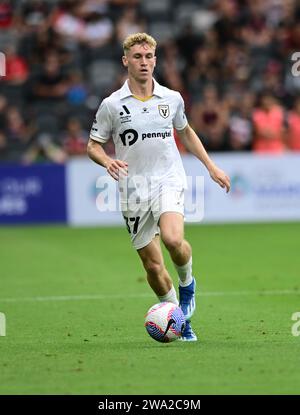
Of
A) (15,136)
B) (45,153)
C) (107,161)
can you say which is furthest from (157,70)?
(107,161)

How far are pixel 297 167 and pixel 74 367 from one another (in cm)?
1497

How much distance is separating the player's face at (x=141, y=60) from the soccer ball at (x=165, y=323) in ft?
6.61

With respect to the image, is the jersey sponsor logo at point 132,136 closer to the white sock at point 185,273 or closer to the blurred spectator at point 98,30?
the white sock at point 185,273

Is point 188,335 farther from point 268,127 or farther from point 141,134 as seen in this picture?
point 268,127

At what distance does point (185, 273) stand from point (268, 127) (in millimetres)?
14096

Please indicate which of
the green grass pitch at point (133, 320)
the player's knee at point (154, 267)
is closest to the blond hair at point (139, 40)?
the player's knee at point (154, 267)

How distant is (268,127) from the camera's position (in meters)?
23.3

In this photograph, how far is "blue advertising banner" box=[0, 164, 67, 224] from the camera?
22.4m

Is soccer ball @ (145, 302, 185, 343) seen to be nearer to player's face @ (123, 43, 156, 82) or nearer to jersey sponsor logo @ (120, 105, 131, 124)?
jersey sponsor logo @ (120, 105, 131, 124)

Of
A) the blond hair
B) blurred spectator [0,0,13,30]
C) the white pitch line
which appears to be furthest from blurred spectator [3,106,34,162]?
the blond hair

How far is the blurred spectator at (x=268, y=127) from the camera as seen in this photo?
911 inches

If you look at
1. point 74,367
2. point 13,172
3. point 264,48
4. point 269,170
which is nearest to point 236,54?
point 264,48

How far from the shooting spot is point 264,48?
2700 cm
